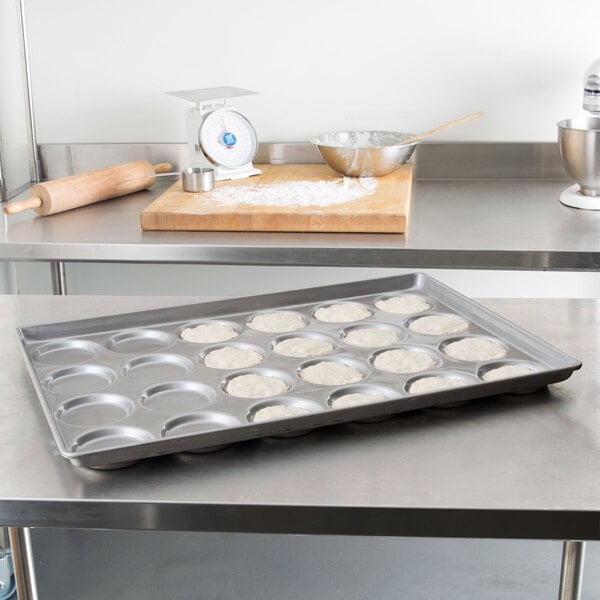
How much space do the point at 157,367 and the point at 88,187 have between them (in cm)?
141

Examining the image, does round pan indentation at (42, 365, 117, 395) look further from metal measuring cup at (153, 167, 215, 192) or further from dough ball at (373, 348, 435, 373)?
metal measuring cup at (153, 167, 215, 192)

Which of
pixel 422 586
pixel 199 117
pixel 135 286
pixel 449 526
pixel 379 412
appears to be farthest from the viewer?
pixel 135 286

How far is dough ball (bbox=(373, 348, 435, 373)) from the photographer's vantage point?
1.25 m

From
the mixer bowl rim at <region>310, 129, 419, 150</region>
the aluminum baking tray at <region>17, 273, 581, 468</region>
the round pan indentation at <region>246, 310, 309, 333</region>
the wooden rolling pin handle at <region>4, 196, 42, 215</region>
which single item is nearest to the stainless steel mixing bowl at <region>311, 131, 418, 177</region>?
the mixer bowl rim at <region>310, 129, 419, 150</region>

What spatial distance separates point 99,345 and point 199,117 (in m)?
1.42

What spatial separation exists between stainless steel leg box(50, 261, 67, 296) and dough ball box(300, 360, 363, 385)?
1.67 meters

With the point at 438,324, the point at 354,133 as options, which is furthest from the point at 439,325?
the point at 354,133

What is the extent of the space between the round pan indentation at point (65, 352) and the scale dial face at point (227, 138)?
1.38 metres

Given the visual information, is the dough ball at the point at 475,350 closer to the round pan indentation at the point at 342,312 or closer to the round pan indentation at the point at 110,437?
the round pan indentation at the point at 342,312

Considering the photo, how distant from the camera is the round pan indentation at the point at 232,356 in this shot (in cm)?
127

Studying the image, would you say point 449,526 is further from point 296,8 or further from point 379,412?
point 296,8

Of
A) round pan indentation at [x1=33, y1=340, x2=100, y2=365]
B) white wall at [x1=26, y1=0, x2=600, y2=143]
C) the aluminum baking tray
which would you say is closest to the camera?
the aluminum baking tray

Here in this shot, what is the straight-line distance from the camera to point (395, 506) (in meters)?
0.97

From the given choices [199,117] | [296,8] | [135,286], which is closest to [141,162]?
[199,117]
